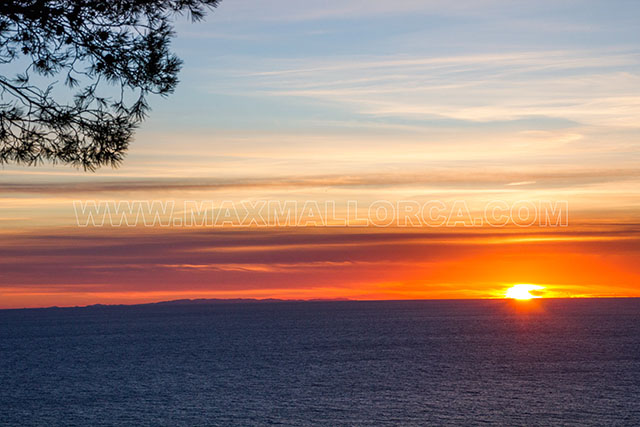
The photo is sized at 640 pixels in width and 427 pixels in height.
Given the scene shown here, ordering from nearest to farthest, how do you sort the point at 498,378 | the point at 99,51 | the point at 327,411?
the point at 99,51
the point at 327,411
the point at 498,378

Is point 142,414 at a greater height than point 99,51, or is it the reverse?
point 99,51

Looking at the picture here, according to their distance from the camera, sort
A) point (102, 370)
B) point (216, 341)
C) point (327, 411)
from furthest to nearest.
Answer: point (216, 341), point (102, 370), point (327, 411)

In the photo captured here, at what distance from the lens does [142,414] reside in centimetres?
6066

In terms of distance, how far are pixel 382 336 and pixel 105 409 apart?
308 ft

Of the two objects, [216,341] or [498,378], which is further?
[216,341]

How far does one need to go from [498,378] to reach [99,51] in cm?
7521

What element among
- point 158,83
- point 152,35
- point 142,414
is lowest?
point 142,414

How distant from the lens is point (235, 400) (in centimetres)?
6831

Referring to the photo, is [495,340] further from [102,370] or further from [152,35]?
[152,35]

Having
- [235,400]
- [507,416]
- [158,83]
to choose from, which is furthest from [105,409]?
[158,83]

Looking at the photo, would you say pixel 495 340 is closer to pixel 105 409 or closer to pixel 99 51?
pixel 105 409

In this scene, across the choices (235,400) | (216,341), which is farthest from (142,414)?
(216,341)

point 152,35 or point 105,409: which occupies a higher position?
point 152,35


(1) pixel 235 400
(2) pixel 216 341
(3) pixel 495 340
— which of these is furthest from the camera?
(2) pixel 216 341
